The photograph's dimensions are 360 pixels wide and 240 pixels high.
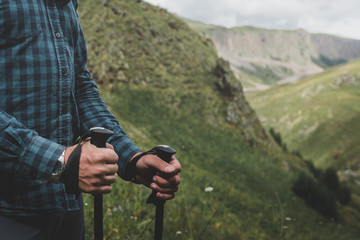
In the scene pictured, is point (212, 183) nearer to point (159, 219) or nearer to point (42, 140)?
point (159, 219)

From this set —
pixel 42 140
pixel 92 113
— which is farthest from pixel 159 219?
pixel 92 113

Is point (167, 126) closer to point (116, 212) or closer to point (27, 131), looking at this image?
point (116, 212)

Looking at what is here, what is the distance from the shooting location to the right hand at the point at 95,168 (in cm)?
117

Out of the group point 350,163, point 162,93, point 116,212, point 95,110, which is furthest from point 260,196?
point 350,163

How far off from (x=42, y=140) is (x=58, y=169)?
0.15 meters

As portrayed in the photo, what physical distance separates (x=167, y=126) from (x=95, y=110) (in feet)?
44.5

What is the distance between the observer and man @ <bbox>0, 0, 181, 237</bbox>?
1.20 metres

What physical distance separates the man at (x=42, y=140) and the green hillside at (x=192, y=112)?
7.21 meters

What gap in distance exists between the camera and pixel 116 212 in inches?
159

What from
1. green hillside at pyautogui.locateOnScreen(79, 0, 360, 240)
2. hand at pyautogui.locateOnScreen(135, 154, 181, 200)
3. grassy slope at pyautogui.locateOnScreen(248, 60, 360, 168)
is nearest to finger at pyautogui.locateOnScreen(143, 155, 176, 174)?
hand at pyautogui.locateOnScreen(135, 154, 181, 200)

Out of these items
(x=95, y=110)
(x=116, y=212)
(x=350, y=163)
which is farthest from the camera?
(x=350, y=163)

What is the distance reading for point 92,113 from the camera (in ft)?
6.14

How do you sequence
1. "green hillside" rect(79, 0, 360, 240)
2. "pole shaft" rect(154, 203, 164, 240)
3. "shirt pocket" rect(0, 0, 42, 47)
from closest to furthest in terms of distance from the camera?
1. "shirt pocket" rect(0, 0, 42, 47)
2. "pole shaft" rect(154, 203, 164, 240)
3. "green hillside" rect(79, 0, 360, 240)

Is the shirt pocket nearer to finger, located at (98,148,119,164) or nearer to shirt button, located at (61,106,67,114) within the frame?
shirt button, located at (61,106,67,114)
